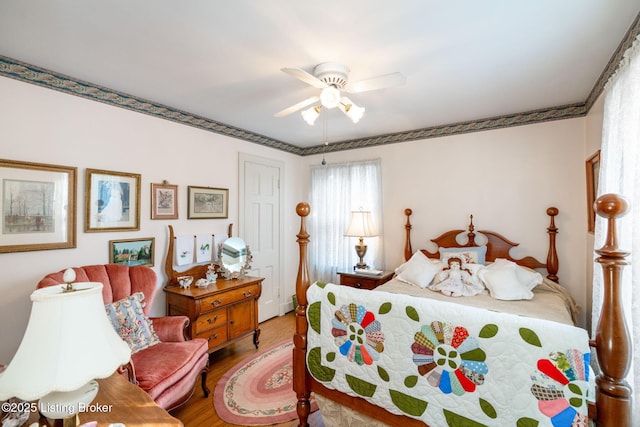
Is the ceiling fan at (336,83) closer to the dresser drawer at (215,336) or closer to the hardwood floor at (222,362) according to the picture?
the dresser drawer at (215,336)

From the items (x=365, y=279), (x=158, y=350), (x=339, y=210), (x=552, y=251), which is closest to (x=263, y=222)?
(x=339, y=210)

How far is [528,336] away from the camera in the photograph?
3.82 feet

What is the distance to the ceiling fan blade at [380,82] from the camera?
5.83 feet

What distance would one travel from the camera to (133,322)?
84.2 inches

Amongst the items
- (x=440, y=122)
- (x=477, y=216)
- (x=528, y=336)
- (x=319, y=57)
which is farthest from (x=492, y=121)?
(x=528, y=336)

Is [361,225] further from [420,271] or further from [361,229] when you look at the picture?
[420,271]

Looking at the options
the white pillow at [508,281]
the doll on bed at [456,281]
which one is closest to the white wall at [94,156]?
the doll on bed at [456,281]

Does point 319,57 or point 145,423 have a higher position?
point 319,57

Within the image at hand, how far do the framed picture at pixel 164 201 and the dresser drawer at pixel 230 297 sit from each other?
95 cm

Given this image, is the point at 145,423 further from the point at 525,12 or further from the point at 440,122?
the point at 440,122

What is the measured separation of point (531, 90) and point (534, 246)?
61.6 inches

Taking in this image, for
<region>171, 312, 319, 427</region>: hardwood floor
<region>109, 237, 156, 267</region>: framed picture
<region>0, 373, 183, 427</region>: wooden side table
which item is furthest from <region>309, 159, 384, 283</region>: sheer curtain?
<region>0, 373, 183, 427</region>: wooden side table

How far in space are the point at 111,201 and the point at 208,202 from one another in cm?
95

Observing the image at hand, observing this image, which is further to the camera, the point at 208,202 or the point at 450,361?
the point at 208,202
